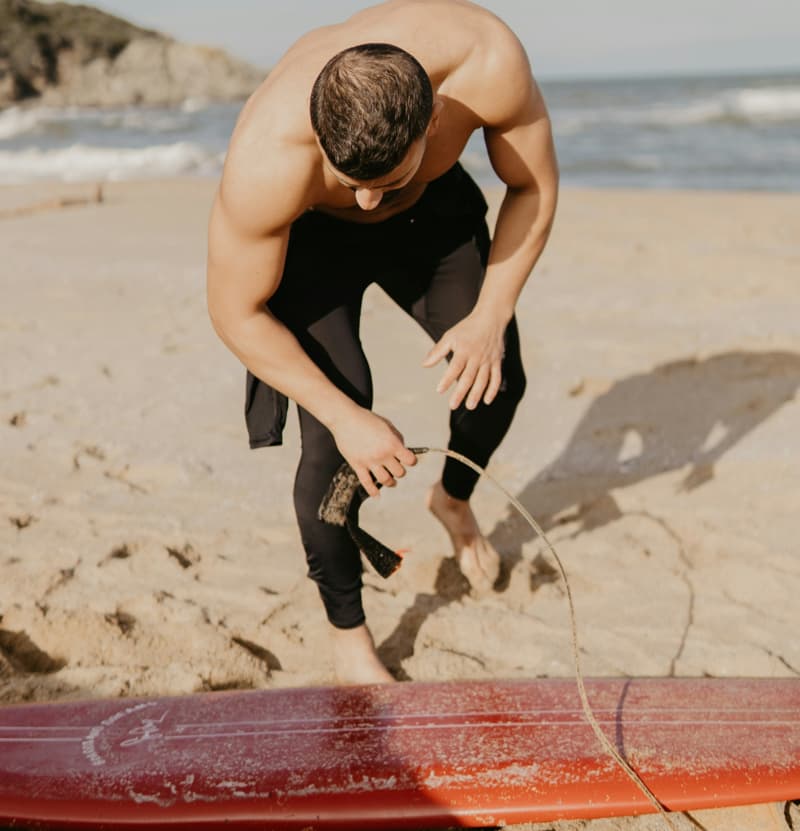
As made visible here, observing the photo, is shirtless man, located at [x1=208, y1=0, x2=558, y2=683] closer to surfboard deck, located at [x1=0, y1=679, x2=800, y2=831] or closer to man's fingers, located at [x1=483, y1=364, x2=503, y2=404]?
man's fingers, located at [x1=483, y1=364, x2=503, y2=404]

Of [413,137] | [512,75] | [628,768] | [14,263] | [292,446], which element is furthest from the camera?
[14,263]

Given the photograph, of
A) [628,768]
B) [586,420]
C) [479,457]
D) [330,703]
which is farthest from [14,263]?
[628,768]

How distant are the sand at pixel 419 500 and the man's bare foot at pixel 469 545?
75 mm

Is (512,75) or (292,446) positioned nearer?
(512,75)

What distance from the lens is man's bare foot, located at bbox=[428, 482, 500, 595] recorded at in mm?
2869

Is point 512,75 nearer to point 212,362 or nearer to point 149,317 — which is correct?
point 212,362

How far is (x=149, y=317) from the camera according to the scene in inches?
215

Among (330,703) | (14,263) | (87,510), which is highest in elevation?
(330,703)

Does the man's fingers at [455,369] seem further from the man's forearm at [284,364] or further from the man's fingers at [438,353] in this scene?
the man's forearm at [284,364]

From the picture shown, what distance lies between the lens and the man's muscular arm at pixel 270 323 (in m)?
1.96

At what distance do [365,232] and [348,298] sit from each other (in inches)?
6.6

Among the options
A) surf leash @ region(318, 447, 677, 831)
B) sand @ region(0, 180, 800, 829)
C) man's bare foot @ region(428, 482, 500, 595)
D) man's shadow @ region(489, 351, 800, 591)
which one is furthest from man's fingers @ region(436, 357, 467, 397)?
man's shadow @ region(489, 351, 800, 591)

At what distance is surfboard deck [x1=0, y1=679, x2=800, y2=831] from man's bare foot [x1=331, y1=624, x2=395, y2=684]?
0.47ft

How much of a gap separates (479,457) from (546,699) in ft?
2.60
